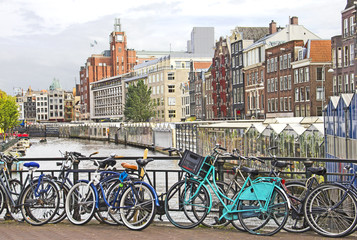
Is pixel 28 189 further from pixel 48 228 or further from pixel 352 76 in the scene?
pixel 352 76

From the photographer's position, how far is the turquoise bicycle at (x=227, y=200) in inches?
317

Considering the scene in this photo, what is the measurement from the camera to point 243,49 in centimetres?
7762

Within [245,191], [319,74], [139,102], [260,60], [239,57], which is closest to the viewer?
[245,191]

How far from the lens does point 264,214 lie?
8.11m

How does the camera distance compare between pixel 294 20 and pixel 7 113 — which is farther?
pixel 7 113

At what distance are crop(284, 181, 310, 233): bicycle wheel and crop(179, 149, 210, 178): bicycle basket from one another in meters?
1.42

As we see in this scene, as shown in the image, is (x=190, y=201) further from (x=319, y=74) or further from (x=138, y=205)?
(x=319, y=74)

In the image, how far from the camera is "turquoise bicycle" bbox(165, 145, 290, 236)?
8.05 m

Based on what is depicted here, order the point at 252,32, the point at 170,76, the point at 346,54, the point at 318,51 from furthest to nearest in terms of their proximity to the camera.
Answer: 1. the point at 170,76
2. the point at 252,32
3. the point at 318,51
4. the point at 346,54

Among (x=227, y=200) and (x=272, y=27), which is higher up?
(x=272, y=27)

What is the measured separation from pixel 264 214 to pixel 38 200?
414 centimetres

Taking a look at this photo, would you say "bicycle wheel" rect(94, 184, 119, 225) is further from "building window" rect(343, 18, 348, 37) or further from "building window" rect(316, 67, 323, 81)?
"building window" rect(316, 67, 323, 81)

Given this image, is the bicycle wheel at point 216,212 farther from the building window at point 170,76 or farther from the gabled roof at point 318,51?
the building window at point 170,76

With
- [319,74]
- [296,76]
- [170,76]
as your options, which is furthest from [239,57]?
[170,76]
